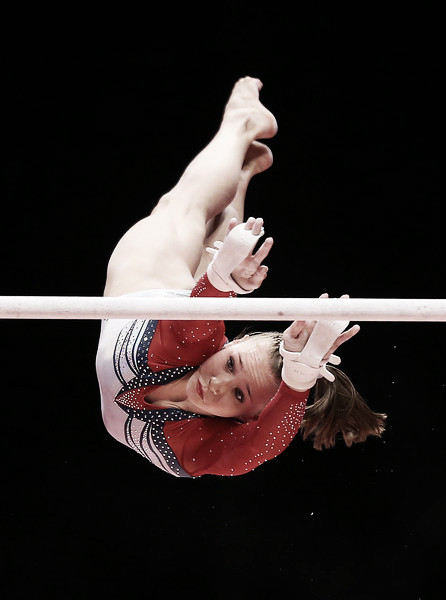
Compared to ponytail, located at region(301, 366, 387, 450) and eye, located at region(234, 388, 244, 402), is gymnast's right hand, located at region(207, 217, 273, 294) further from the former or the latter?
ponytail, located at region(301, 366, 387, 450)

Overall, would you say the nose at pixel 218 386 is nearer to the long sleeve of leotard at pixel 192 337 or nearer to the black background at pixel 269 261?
the long sleeve of leotard at pixel 192 337

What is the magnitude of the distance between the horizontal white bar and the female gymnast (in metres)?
0.13

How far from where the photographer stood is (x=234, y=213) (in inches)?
79.0

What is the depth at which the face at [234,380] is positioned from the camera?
4.74 feet

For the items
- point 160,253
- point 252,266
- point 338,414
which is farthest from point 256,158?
point 252,266

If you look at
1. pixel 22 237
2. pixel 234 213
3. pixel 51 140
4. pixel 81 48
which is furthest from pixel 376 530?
pixel 81 48

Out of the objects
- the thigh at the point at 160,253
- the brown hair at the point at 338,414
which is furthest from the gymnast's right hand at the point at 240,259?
the thigh at the point at 160,253

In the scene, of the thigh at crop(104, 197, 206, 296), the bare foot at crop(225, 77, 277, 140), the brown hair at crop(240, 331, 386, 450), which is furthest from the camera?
the bare foot at crop(225, 77, 277, 140)

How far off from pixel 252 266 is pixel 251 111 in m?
0.90

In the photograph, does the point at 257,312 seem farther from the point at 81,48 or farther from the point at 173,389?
the point at 81,48

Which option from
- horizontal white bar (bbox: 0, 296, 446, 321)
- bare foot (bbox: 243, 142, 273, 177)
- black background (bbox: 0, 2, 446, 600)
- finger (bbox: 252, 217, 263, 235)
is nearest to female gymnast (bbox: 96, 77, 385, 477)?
finger (bbox: 252, 217, 263, 235)

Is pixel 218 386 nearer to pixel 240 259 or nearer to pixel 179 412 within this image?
pixel 179 412

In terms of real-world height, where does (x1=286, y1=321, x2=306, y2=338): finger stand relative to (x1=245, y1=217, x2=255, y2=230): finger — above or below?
below

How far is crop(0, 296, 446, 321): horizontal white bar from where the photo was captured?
1.13m
